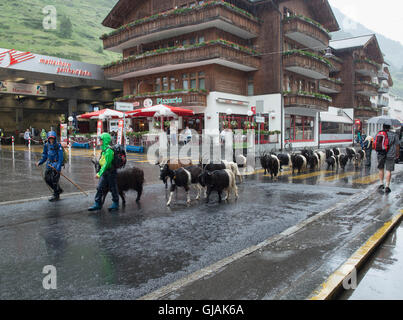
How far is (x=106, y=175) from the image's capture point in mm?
7535

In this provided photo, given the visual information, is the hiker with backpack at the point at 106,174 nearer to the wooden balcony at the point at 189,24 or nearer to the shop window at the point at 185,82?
the wooden balcony at the point at 189,24

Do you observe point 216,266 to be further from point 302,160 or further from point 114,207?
point 302,160

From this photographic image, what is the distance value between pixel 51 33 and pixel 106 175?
120m

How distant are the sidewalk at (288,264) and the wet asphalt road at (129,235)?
282 mm

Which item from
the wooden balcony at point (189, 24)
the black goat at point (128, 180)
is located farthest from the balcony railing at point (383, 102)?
the black goat at point (128, 180)

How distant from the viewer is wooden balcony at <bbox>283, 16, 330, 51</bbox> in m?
30.9

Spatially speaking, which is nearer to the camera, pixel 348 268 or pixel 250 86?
pixel 348 268

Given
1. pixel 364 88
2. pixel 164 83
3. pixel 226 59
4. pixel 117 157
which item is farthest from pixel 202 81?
pixel 364 88

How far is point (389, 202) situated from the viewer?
804 centimetres

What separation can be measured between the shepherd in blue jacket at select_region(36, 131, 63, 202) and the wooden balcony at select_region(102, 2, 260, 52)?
2193cm

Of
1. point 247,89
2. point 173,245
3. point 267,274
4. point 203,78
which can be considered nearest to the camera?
point 267,274

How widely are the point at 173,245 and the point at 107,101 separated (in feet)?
152
